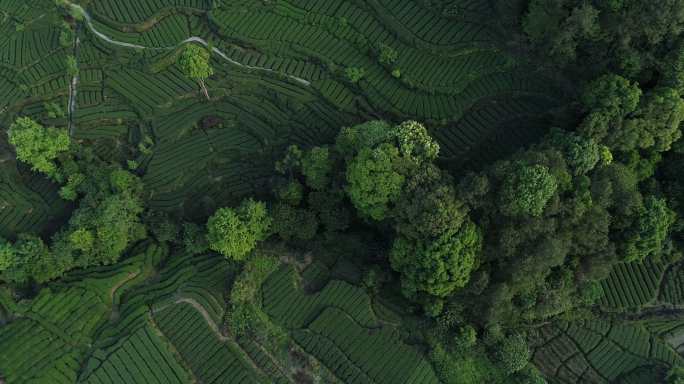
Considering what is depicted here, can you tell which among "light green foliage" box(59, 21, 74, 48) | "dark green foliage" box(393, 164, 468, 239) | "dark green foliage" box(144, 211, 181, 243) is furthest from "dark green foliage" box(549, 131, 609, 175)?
"light green foliage" box(59, 21, 74, 48)

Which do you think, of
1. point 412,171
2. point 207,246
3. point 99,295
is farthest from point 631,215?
point 99,295

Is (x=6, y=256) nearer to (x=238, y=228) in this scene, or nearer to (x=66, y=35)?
(x=238, y=228)

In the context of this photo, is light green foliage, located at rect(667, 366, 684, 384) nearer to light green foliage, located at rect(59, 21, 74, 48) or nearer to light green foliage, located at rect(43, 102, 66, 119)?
light green foliage, located at rect(43, 102, 66, 119)

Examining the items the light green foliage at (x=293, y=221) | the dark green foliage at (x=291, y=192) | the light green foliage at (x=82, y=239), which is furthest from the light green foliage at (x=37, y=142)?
the light green foliage at (x=293, y=221)

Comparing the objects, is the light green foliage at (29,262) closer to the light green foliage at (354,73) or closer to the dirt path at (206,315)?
the dirt path at (206,315)

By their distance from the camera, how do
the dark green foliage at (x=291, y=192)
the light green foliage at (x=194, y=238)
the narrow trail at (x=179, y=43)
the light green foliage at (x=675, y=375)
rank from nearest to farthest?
the light green foliage at (x=675, y=375) → the dark green foliage at (x=291, y=192) → the light green foliage at (x=194, y=238) → the narrow trail at (x=179, y=43)

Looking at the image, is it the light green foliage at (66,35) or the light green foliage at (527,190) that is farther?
the light green foliage at (66,35)
